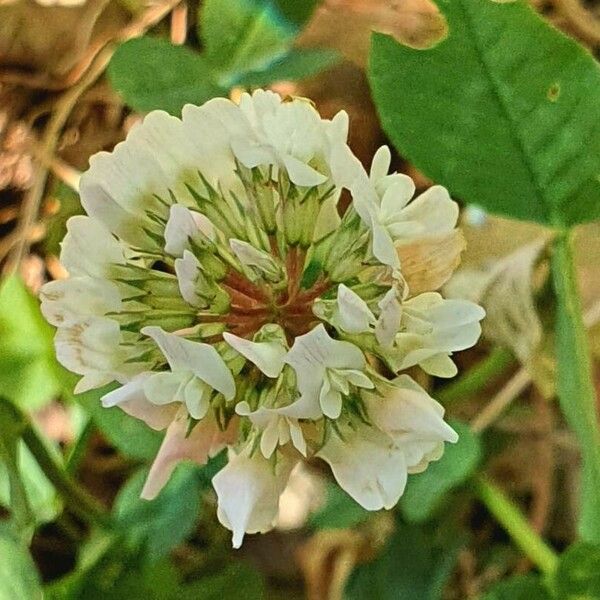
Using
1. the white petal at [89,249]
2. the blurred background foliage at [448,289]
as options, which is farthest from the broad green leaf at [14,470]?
the white petal at [89,249]

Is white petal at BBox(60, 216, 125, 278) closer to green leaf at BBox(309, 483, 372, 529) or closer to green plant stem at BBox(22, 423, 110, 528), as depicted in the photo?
green plant stem at BBox(22, 423, 110, 528)

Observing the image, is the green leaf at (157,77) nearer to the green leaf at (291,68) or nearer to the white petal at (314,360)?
the green leaf at (291,68)

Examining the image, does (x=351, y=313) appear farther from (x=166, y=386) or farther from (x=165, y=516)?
(x=165, y=516)

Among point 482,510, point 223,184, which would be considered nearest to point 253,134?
point 223,184

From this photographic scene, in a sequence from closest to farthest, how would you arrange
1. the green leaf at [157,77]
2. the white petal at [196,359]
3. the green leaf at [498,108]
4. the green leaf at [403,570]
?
the white petal at [196,359] < the green leaf at [498,108] < the green leaf at [157,77] < the green leaf at [403,570]

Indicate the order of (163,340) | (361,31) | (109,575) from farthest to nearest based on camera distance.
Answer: (361,31) → (109,575) → (163,340)

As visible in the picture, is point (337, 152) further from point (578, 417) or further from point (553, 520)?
point (553, 520)

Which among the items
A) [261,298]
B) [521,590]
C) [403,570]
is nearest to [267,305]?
[261,298]
